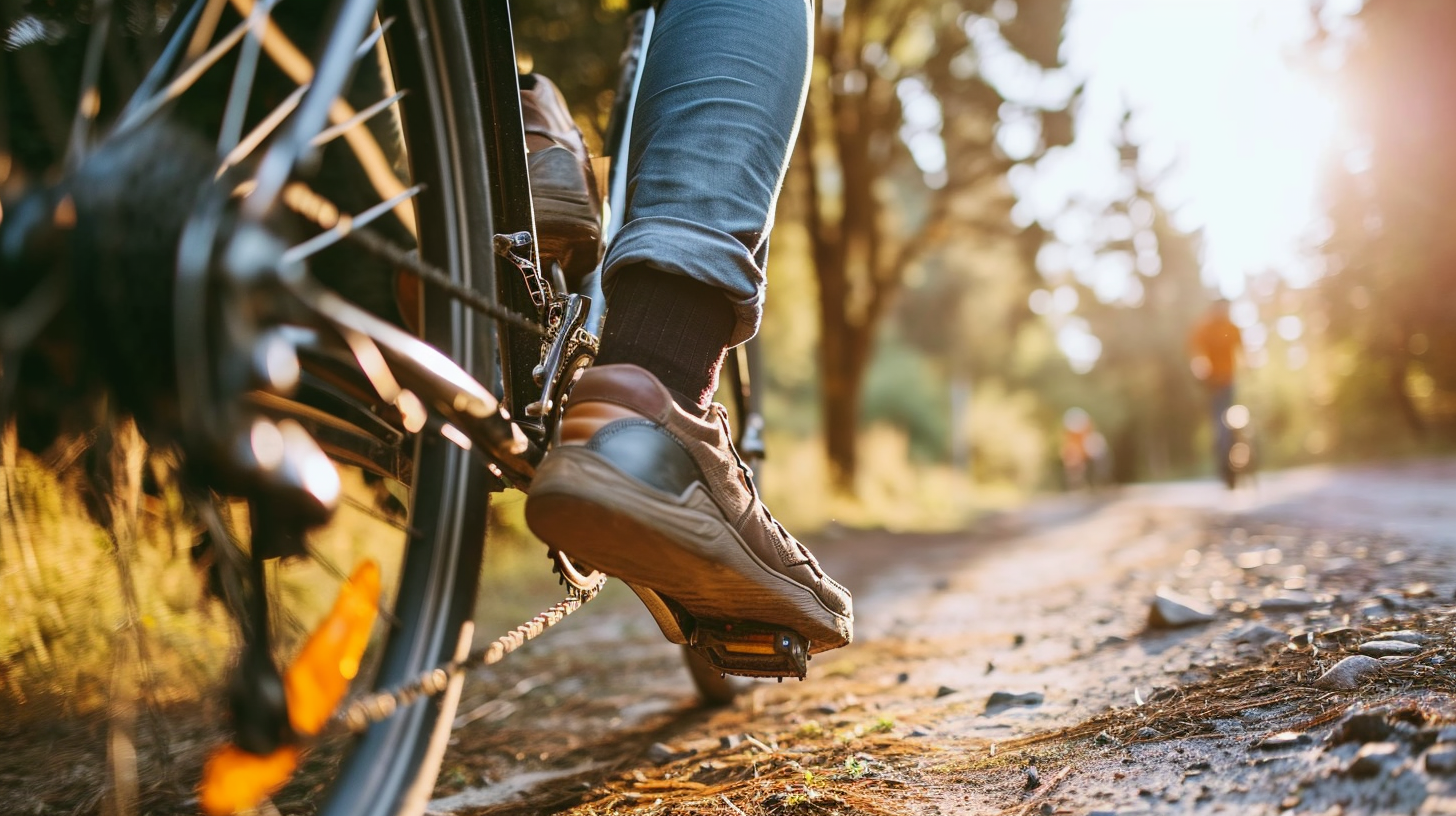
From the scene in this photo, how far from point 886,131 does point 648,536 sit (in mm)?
10772

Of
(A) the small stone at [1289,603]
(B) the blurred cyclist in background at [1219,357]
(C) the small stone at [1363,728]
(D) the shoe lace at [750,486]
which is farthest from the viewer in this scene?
(B) the blurred cyclist in background at [1219,357]

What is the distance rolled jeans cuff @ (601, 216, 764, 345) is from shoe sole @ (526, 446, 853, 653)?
26cm

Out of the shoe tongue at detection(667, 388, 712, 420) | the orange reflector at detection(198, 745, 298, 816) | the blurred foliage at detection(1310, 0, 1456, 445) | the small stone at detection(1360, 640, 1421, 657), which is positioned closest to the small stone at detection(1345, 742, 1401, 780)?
the small stone at detection(1360, 640, 1421, 657)

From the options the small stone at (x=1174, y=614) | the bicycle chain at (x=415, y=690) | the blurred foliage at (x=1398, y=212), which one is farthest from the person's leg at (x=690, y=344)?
the blurred foliage at (x=1398, y=212)

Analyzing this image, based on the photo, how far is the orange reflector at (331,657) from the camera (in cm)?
83

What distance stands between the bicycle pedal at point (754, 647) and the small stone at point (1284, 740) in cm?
57

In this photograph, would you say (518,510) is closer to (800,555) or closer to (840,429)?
(800,555)

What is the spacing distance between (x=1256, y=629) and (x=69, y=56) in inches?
104

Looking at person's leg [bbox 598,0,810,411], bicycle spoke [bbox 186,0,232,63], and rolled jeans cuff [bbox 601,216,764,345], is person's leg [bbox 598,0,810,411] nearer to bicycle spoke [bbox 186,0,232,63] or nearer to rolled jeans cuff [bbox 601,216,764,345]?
rolled jeans cuff [bbox 601,216,764,345]

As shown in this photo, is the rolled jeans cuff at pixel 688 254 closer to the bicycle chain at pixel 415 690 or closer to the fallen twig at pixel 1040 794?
the bicycle chain at pixel 415 690

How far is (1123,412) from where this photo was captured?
3841 cm

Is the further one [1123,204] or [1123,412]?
[1123,412]

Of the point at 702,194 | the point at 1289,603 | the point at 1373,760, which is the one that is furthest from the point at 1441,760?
the point at 1289,603

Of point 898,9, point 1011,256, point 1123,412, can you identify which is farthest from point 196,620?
point 1123,412
